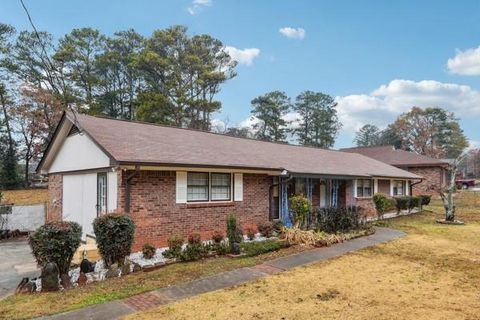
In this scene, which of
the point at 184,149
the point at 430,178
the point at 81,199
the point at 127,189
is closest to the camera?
the point at 127,189

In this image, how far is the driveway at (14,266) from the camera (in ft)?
25.7

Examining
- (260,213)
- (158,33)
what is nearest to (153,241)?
(260,213)

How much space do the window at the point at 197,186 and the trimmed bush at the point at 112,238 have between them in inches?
128

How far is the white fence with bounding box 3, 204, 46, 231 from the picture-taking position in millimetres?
15391

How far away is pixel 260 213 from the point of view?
13461 millimetres

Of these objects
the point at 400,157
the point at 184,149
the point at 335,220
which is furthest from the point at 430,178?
the point at 184,149

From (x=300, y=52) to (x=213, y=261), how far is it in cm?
1308

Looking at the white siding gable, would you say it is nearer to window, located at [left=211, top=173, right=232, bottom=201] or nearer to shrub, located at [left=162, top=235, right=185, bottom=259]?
shrub, located at [left=162, top=235, right=185, bottom=259]

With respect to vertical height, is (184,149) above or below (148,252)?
above

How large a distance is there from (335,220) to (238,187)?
370 centimetres

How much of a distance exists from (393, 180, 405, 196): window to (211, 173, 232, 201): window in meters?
15.1

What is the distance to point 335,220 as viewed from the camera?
12.9 m

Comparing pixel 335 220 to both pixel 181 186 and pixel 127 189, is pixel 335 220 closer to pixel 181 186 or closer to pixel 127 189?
pixel 181 186

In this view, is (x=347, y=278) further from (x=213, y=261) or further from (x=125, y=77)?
(x=125, y=77)
